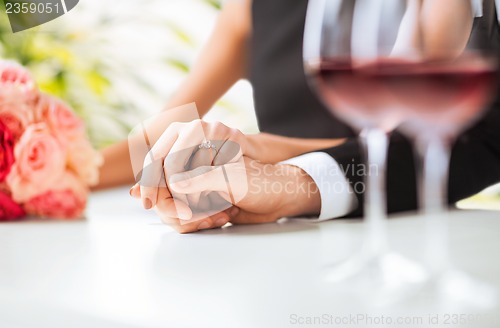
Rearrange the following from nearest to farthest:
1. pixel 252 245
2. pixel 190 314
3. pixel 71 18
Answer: pixel 190 314
pixel 252 245
pixel 71 18

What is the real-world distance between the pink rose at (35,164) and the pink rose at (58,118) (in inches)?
0.4

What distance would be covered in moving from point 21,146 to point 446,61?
0.42 metres

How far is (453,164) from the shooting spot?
731mm

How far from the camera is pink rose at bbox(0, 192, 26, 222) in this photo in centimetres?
64

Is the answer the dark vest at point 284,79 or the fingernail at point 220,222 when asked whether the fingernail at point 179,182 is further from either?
the dark vest at point 284,79

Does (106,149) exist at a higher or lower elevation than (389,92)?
lower

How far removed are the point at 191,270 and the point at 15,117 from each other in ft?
0.98

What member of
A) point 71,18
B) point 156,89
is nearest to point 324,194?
point 156,89

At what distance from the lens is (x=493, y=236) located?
50 cm

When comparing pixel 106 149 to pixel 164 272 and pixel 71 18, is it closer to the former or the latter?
pixel 164 272

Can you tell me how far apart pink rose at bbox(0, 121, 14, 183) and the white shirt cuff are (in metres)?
0.26

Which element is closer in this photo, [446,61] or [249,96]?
[446,61]

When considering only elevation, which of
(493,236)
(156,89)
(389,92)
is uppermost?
(389,92)

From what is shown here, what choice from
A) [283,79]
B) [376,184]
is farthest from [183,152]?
[283,79]
